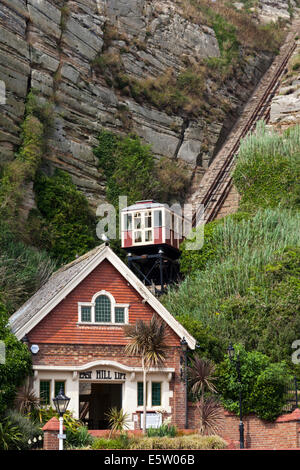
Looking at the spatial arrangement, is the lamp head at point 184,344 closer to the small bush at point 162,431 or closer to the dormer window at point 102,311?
the dormer window at point 102,311

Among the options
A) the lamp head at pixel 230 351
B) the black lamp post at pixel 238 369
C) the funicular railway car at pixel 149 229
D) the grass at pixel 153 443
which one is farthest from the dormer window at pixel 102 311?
the funicular railway car at pixel 149 229

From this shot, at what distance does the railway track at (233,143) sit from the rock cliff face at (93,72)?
0.94m

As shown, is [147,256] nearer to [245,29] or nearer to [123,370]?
[123,370]

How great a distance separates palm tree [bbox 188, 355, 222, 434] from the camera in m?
32.5

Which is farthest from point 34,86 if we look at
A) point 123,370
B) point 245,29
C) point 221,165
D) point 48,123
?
point 245,29

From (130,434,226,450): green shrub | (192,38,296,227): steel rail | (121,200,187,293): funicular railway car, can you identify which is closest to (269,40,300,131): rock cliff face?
(192,38,296,227): steel rail

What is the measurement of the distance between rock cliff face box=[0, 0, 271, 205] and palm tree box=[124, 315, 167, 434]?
1963cm

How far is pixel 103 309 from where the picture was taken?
→ 3347cm

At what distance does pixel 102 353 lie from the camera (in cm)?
3278

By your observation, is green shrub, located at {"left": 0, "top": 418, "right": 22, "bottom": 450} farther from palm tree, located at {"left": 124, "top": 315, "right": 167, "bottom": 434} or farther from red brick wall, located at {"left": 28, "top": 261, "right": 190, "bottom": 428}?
palm tree, located at {"left": 124, "top": 315, "right": 167, "bottom": 434}

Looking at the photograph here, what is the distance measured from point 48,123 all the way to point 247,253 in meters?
16.2

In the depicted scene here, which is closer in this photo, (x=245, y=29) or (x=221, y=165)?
(x=221, y=165)

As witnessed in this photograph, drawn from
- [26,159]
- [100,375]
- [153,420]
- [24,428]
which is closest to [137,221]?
[26,159]
